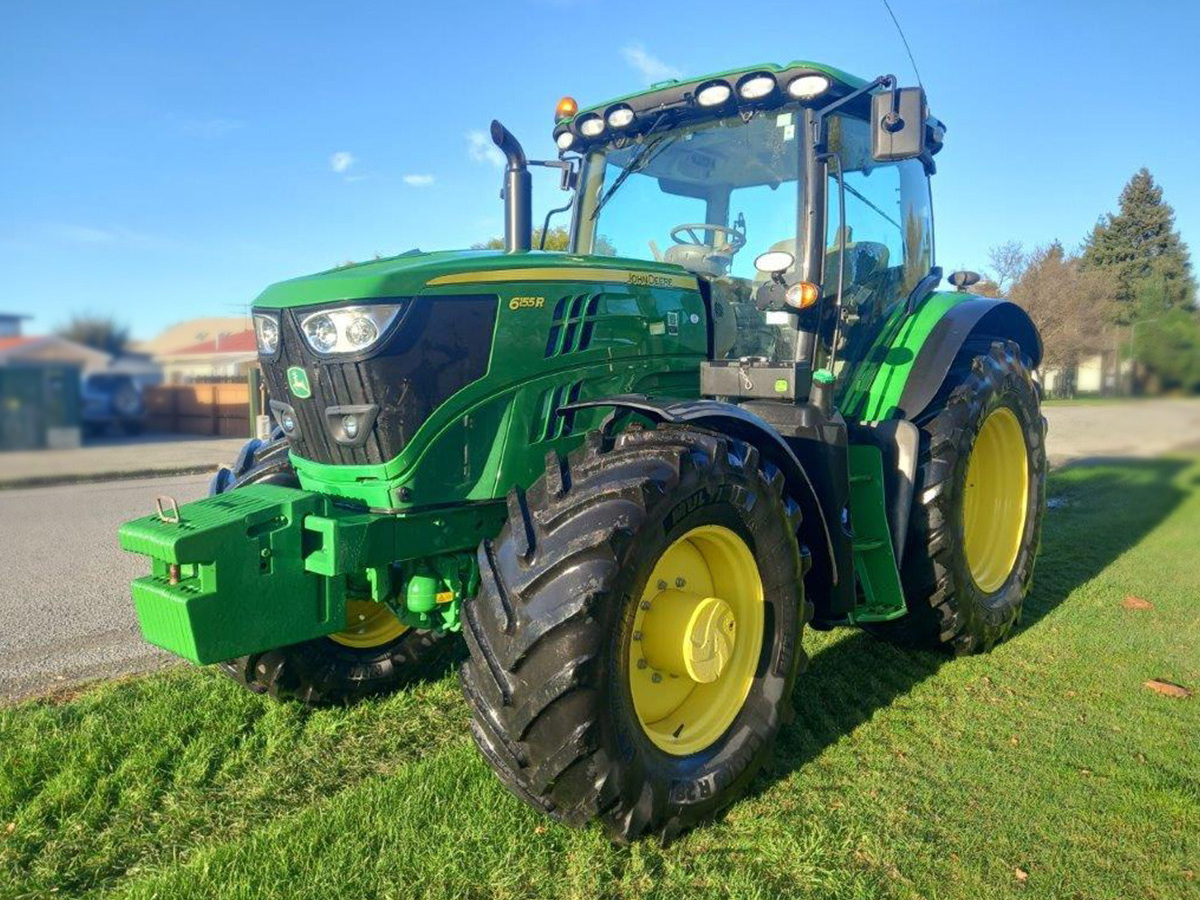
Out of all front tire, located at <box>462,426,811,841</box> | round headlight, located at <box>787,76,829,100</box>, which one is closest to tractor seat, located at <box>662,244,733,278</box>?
round headlight, located at <box>787,76,829,100</box>

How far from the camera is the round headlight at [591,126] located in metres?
4.39

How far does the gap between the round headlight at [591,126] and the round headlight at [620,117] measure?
0.07 metres

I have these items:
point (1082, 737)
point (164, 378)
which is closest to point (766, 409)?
point (1082, 737)

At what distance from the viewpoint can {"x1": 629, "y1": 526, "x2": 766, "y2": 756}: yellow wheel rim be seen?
2.96 metres

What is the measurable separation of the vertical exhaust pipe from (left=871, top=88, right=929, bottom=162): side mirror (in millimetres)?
1473

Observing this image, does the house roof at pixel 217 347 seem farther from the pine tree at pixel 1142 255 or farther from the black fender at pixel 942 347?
the black fender at pixel 942 347

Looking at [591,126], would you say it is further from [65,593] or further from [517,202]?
[65,593]

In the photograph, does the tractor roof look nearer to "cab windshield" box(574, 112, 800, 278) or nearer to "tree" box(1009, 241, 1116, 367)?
"cab windshield" box(574, 112, 800, 278)

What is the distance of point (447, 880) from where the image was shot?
2.55m

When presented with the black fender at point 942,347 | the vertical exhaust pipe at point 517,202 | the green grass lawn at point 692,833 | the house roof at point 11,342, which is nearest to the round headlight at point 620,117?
the vertical exhaust pipe at point 517,202

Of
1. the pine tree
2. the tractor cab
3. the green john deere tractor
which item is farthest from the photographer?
the tractor cab

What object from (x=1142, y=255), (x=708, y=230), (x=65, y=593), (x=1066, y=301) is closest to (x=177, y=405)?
(x=1142, y=255)

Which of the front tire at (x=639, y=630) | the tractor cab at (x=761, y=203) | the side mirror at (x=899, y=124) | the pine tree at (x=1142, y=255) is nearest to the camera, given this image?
the pine tree at (x=1142, y=255)

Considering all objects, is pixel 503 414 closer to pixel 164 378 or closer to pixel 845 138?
pixel 164 378
